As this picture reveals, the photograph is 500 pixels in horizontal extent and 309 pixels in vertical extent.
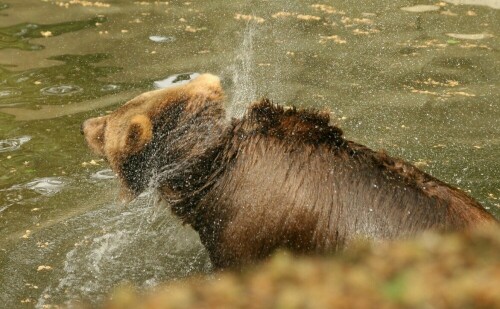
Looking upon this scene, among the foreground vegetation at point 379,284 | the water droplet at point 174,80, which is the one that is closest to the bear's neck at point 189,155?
the foreground vegetation at point 379,284

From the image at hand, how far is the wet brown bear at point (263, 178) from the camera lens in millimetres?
4406

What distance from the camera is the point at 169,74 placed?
945 centimetres

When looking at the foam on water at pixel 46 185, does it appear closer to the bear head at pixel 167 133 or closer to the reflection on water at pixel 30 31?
the bear head at pixel 167 133

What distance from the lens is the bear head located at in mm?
5148

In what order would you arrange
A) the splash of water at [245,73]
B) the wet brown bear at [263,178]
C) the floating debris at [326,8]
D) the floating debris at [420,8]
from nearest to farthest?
the wet brown bear at [263,178] < the splash of water at [245,73] < the floating debris at [326,8] < the floating debris at [420,8]

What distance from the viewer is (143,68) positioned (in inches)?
382

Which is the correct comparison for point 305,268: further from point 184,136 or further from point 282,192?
point 184,136

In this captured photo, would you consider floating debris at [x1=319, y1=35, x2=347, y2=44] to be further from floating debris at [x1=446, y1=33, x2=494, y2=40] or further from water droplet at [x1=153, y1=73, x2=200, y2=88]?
water droplet at [x1=153, y1=73, x2=200, y2=88]

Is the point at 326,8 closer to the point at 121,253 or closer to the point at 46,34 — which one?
the point at 46,34

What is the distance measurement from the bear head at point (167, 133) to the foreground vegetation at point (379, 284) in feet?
11.9

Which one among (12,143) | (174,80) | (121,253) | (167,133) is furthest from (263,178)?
(174,80)

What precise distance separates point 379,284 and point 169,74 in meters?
8.24

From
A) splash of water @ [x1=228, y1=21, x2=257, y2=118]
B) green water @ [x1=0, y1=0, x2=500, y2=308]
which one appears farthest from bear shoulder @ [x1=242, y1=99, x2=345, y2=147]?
splash of water @ [x1=228, y1=21, x2=257, y2=118]

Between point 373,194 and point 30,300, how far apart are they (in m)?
2.58
